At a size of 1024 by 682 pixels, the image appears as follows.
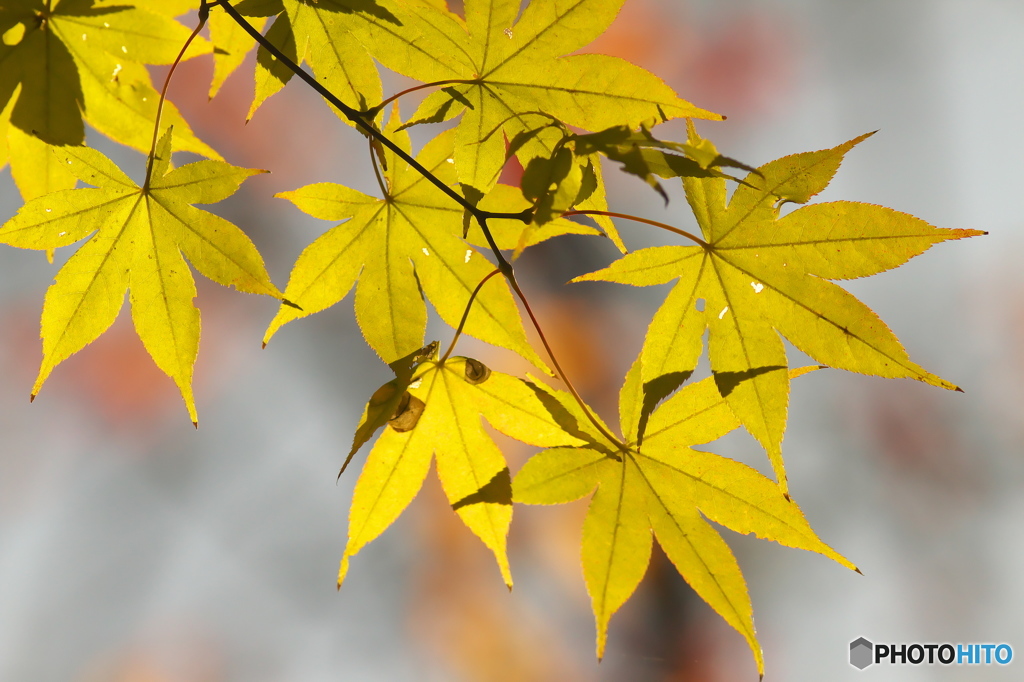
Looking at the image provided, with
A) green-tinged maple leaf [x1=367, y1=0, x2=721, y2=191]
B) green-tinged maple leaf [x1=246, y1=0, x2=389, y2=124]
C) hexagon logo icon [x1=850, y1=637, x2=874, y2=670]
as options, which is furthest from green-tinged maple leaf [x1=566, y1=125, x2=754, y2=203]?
hexagon logo icon [x1=850, y1=637, x2=874, y2=670]

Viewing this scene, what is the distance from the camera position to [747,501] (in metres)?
0.61

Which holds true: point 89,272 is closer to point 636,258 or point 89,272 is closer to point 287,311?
point 287,311

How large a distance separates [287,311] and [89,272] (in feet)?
0.67

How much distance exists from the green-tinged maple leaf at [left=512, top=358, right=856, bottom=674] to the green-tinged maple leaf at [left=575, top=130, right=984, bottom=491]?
2.5 inches

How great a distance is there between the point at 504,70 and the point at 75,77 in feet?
1.51

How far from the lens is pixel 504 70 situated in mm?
583

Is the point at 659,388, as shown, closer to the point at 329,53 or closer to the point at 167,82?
the point at 329,53

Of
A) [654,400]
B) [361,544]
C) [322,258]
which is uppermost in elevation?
[322,258]

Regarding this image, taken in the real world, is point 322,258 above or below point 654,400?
above

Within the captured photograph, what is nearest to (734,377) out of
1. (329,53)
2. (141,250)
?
(329,53)

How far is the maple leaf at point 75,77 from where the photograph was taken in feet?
2.07

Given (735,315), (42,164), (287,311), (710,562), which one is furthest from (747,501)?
(42,164)

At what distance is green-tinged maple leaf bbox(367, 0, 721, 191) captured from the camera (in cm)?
56

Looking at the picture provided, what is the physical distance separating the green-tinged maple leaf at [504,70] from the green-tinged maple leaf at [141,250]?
0.19m
